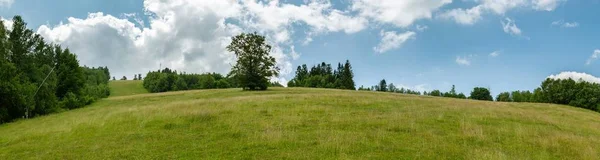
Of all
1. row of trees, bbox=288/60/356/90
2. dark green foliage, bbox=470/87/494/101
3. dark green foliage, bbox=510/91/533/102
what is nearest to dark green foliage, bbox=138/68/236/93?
row of trees, bbox=288/60/356/90

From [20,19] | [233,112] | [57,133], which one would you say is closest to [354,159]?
[233,112]

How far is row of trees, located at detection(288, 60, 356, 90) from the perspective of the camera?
121 m

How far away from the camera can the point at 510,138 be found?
51.1ft

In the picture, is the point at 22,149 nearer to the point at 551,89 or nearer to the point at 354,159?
the point at 354,159

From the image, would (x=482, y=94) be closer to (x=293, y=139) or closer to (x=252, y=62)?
(x=252, y=62)

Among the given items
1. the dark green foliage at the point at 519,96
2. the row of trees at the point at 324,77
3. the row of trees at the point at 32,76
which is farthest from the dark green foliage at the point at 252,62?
the dark green foliage at the point at 519,96

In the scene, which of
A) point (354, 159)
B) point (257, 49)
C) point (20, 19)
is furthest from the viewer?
point (257, 49)

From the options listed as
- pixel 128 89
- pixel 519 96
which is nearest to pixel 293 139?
pixel 519 96

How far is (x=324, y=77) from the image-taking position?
13625 centimetres

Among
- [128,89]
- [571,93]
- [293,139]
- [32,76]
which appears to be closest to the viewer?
[293,139]

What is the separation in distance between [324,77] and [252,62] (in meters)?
78.4

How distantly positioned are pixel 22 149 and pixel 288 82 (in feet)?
448

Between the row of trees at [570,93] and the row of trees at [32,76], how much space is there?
97343 mm

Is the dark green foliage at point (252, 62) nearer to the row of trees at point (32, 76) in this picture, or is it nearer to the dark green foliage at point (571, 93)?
the row of trees at point (32, 76)
